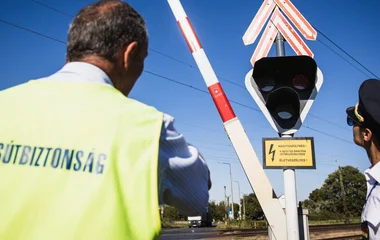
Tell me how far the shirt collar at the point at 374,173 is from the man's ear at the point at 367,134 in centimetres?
19

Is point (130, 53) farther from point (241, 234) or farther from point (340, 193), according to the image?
point (340, 193)

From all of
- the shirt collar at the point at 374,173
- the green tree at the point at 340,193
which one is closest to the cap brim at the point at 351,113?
the shirt collar at the point at 374,173

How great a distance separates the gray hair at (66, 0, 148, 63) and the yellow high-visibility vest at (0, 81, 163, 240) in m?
0.23

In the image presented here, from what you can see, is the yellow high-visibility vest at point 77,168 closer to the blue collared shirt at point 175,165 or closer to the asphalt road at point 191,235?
the blue collared shirt at point 175,165

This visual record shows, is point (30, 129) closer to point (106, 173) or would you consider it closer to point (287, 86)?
point (106, 173)

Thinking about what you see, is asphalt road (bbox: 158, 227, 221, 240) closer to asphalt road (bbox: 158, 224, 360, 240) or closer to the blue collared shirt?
asphalt road (bbox: 158, 224, 360, 240)

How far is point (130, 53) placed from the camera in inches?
47.9

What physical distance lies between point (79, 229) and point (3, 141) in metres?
0.34

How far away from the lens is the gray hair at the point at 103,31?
1179mm

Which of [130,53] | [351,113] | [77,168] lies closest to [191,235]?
[351,113]

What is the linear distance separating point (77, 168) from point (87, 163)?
0.03m

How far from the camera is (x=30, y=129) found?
95 centimetres

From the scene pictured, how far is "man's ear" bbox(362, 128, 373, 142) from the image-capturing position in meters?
2.37

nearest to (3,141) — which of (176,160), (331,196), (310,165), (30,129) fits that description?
A: (30,129)
